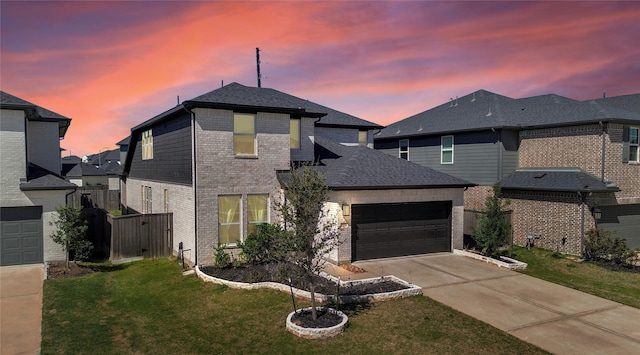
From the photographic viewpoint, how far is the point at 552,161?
21.6 metres

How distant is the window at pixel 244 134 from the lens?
16.3 m

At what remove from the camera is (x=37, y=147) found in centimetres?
2286

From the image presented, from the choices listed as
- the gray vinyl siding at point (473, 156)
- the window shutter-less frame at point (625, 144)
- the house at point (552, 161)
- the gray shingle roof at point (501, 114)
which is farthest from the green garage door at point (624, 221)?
the gray vinyl siding at point (473, 156)

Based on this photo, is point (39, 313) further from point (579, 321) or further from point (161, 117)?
point (579, 321)

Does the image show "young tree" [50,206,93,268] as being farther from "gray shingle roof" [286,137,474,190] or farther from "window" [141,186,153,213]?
"gray shingle roof" [286,137,474,190]

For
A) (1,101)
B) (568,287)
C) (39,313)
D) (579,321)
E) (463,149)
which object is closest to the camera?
(579,321)

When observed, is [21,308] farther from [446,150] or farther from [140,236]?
[446,150]

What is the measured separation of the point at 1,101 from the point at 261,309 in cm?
1347

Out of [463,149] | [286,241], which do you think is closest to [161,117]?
[286,241]

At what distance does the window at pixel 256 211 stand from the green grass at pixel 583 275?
35.0ft

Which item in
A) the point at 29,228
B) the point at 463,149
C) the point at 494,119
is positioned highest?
the point at 494,119

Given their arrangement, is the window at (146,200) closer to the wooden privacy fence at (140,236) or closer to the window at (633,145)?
the wooden privacy fence at (140,236)

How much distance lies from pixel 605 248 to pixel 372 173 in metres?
10.9

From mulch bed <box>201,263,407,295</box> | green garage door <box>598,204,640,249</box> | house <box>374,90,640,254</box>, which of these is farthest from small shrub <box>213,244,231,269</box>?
green garage door <box>598,204,640,249</box>
